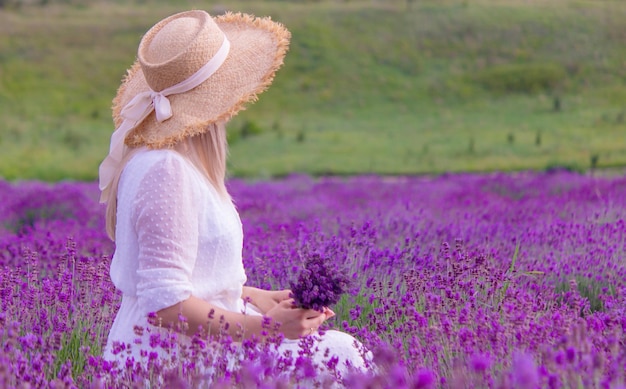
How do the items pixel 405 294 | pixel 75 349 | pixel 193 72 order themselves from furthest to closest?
pixel 405 294 < pixel 75 349 < pixel 193 72

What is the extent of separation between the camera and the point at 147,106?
3.08m

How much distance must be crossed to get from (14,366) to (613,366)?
5.41ft

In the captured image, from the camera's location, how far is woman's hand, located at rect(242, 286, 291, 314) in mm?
3312

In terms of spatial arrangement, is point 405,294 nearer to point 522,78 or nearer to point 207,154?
point 207,154

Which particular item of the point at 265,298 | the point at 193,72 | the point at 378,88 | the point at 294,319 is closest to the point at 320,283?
the point at 294,319

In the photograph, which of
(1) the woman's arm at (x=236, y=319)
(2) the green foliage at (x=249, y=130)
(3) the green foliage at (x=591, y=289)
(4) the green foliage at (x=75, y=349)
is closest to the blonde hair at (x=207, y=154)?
(1) the woman's arm at (x=236, y=319)

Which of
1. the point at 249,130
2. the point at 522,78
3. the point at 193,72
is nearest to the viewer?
the point at 193,72

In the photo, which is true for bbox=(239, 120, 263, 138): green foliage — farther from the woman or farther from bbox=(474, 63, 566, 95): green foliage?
the woman

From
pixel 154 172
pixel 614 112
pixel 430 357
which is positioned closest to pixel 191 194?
pixel 154 172

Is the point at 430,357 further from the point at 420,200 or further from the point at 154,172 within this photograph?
the point at 420,200

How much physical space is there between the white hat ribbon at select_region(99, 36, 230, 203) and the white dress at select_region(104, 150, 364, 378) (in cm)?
13

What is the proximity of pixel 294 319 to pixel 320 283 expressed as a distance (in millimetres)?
163

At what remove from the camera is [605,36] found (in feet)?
110

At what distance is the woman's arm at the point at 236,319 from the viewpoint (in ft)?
9.21
